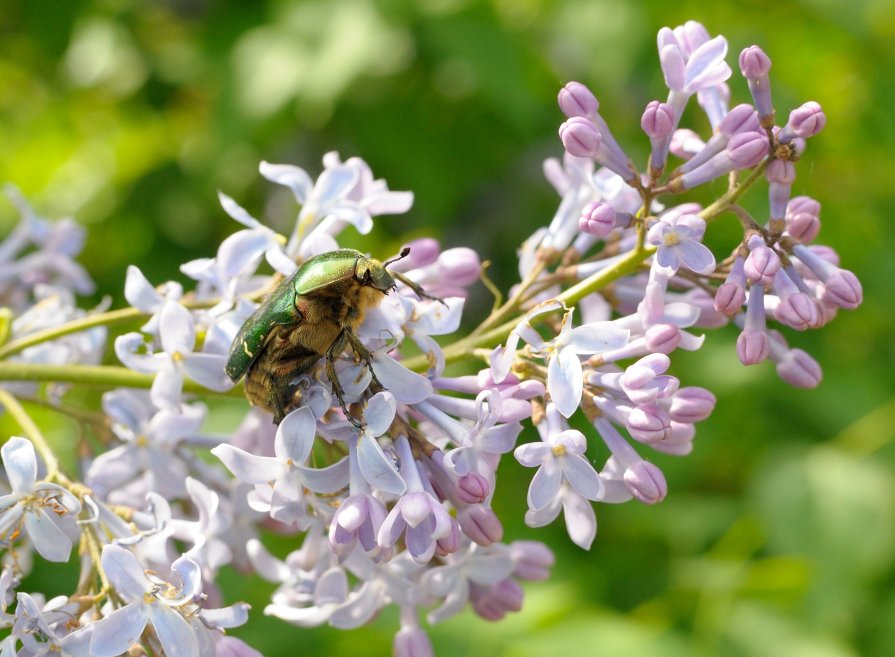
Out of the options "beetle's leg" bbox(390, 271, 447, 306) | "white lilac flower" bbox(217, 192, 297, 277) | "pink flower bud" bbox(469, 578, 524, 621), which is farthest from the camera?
"pink flower bud" bbox(469, 578, 524, 621)

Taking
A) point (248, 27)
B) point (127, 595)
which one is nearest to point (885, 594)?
point (127, 595)

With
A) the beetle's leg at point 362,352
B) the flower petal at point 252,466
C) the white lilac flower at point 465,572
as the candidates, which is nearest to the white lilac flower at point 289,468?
the flower petal at point 252,466

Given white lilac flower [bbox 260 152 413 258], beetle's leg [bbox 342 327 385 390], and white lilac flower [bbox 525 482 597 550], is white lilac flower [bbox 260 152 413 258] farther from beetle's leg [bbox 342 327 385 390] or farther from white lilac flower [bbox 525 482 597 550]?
white lilac flower [bbox 525 482 597 550]

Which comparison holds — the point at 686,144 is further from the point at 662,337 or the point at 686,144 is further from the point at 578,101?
the point at 662,337

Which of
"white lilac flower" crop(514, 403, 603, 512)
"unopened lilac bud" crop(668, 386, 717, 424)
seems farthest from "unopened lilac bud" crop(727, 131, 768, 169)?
"white lilac flower" crop(514, 403, 603, 512)

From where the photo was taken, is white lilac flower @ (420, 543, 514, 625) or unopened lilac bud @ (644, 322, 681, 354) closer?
unopened lilac bud @ (644, 322, 681, 354)

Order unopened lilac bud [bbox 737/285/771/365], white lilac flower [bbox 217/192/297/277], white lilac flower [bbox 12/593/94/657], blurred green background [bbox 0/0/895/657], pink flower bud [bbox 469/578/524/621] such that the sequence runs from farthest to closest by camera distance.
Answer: blurred green background [bbox 0/0/895/657] < pink flower bud [bbox 469/578/524/621] < white lilac flower [bbox 217/192/297/277] < unopened lilac bud [bbox 737/285/771/365] < white lilac flower [bbox 12/593/94/657]

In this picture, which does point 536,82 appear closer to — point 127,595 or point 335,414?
point 335,414
